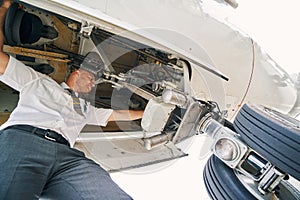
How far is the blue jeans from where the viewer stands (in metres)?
1.02

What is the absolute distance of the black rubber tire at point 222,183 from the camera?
106 centimetres

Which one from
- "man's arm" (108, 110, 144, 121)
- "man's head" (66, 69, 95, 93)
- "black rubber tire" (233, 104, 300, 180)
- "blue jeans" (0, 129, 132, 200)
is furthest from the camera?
"man's arm" (108, 110, 144, 121)

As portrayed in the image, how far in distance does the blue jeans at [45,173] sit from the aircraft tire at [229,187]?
0.41m

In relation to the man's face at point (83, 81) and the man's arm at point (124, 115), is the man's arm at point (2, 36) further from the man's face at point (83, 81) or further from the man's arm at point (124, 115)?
the man's arm at point (124, 115)

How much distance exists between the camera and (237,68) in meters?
1.61

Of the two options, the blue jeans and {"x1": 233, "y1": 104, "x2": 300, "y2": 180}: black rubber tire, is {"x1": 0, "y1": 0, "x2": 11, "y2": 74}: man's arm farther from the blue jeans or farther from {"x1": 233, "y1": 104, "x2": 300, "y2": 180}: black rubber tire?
{"x1": 233, "y1": 104, "x2": 300, "y2": 180}: black rubber tire

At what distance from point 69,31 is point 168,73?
29.7 inches

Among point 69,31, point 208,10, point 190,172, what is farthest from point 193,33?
point 190,172

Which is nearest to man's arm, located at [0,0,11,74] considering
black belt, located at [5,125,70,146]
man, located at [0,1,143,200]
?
man, located at [0,1,143,200]

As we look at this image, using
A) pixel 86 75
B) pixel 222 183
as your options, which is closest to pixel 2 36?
pixel 86 75

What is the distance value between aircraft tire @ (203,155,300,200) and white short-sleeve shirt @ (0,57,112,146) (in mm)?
749

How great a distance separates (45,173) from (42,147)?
12cm

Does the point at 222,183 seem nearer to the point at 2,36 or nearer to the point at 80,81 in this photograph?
the point at 80,81

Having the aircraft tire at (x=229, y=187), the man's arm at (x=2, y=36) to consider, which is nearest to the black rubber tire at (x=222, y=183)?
the aircraft tire at (x=229, y=187)
